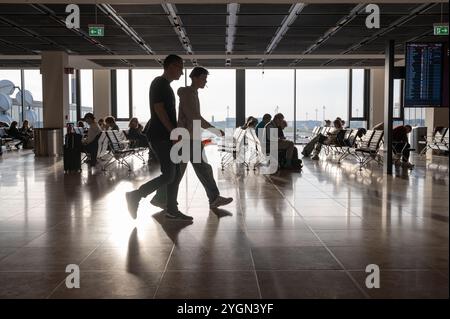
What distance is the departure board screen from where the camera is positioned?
792 centimetres

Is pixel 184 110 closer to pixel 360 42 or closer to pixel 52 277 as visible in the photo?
pixel 52 277

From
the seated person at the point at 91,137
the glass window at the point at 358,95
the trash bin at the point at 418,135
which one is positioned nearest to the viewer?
the seated person at the point at 91,137

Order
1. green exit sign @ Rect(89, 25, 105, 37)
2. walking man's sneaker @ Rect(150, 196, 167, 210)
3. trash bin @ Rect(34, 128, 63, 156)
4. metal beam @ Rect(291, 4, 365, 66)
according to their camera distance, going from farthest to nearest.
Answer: trash bin @ Rect(34, 128, 63, 156) → green exit sign @ Rect(89, 25, 105, 37) → metal beam @ Rect(291, 4, 365, 66) → walking man's sneaker @ Rect(150, 196, 167, 210)

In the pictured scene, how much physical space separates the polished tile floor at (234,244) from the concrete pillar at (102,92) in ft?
49.6

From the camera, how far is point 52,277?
9.36 feet

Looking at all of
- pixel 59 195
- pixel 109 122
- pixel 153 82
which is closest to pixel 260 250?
pixel 153 82

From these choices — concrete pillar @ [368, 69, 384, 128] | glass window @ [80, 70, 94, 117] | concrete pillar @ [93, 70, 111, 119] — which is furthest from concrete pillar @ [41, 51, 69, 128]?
concrete pillar @ [368, 69, 384, 128]

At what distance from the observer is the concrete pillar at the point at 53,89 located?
15.1 m

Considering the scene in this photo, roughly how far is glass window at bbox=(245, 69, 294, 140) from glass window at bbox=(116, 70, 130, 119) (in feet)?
17.5

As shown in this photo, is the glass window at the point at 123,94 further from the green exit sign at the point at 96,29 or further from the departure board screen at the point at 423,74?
the departure board screen at the point at 423,74

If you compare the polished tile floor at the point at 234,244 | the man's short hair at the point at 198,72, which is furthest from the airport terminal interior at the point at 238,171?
the man's short hair at the point at 198,72

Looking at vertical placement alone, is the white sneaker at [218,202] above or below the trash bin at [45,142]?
below

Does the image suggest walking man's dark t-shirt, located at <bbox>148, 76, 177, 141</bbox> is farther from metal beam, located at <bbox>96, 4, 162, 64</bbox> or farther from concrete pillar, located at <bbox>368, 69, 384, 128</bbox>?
concrete pillar, located at <bbox>368, 69, 384, 128</bbox>

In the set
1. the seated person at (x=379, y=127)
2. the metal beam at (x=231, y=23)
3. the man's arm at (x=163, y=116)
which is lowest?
the seated person at (x=379, y=127)
